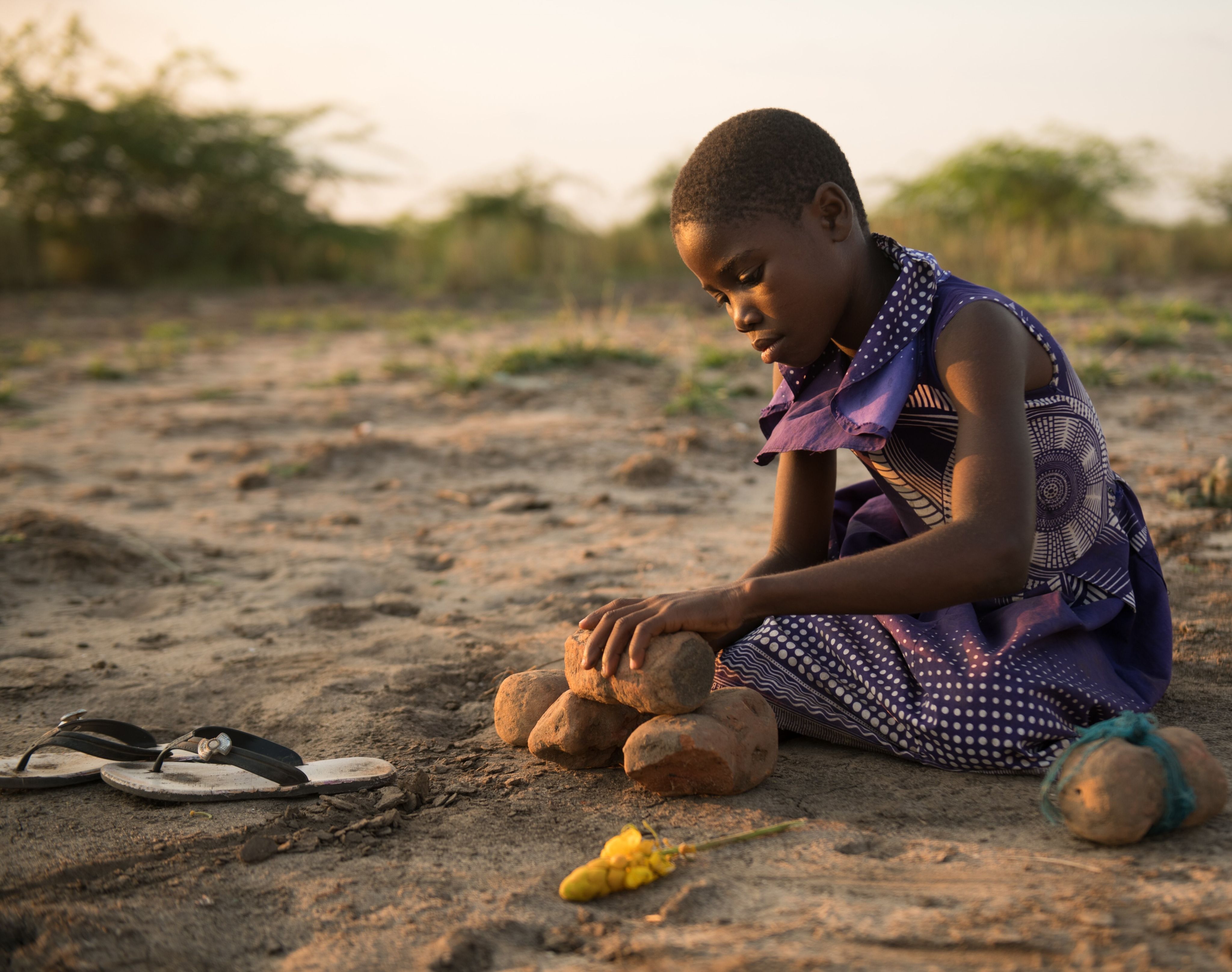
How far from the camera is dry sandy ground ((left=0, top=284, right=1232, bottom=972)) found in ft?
→ 4.86

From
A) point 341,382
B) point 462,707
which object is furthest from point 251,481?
point 462,707

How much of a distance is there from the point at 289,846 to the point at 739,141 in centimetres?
155

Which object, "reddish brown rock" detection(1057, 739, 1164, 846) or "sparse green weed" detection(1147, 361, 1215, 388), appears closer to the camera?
"reddish brown rock" detection(1057, 739, 1164, 846)

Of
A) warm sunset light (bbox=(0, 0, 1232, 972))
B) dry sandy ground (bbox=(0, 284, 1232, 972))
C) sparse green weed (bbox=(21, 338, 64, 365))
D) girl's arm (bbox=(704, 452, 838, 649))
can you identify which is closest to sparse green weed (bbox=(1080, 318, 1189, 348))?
dry sandy ground (bbox=(0, 284, 1232, 972))

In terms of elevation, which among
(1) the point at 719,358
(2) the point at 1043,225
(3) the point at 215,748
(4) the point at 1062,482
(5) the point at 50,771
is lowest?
(5) the point at 50,771

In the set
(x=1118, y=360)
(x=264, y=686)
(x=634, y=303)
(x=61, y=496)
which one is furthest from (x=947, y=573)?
(x=634, y=303)

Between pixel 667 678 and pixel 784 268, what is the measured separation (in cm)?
81

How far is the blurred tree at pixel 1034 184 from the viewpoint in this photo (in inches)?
506

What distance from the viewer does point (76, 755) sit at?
2172 millimetres

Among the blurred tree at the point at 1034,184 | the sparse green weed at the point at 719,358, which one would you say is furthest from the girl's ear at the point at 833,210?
the blurred tree at the point at 1034,184

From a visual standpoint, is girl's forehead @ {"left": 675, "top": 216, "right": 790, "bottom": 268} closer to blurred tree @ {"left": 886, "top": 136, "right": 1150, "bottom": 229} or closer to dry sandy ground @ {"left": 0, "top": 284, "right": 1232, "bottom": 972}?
dry sandy ground @ {"left": 0, "top": 284, "right": 1232, "bottom": 972}

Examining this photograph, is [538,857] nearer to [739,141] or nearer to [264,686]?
[264,686]

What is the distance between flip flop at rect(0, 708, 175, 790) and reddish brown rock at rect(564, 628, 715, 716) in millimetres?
956

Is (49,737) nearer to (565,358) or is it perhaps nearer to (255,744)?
(255,744)
